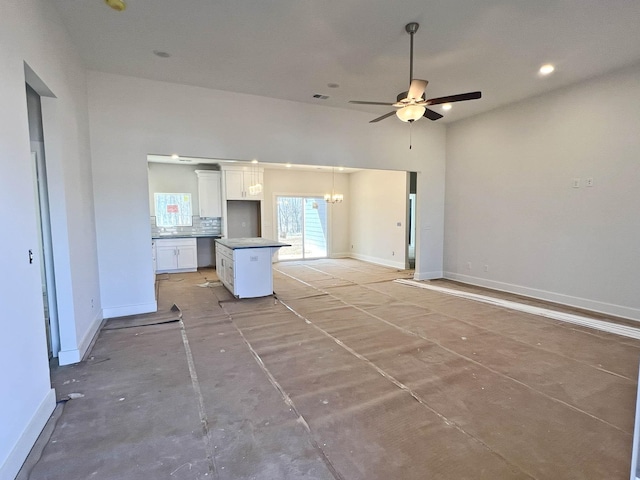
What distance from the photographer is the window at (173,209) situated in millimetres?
8070

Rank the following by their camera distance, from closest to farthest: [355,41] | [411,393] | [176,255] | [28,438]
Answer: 1. [28,438]
2. [411,393]
3. [355,41]
4. [176,255]

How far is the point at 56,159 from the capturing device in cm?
281

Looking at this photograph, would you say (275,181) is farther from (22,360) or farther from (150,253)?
(22,360)

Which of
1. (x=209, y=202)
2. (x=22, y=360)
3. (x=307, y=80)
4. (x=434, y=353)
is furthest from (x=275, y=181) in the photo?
(x=22, y=360)

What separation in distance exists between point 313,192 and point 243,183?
2.23 metres

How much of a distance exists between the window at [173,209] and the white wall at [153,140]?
13.3ft

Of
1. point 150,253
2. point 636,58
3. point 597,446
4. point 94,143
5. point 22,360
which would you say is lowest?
point 597,446

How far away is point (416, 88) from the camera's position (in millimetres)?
3090

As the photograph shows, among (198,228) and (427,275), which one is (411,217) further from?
(198,228)

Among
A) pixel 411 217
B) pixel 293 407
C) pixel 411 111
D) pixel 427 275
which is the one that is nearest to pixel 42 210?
pixel 293 407

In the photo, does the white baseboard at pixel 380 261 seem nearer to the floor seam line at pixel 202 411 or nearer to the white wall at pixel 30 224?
the floor seam line at pixel 202 411

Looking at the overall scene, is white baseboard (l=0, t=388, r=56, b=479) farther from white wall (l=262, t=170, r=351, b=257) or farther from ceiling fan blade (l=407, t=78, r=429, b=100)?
white wall (l=262, t=170, r=351, b=257)

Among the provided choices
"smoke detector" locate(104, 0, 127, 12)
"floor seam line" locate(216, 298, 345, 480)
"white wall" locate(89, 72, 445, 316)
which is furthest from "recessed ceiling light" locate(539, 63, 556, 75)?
"floor seam line" locate(216, 298, 345, 480)

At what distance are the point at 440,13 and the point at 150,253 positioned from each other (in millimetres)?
4383
